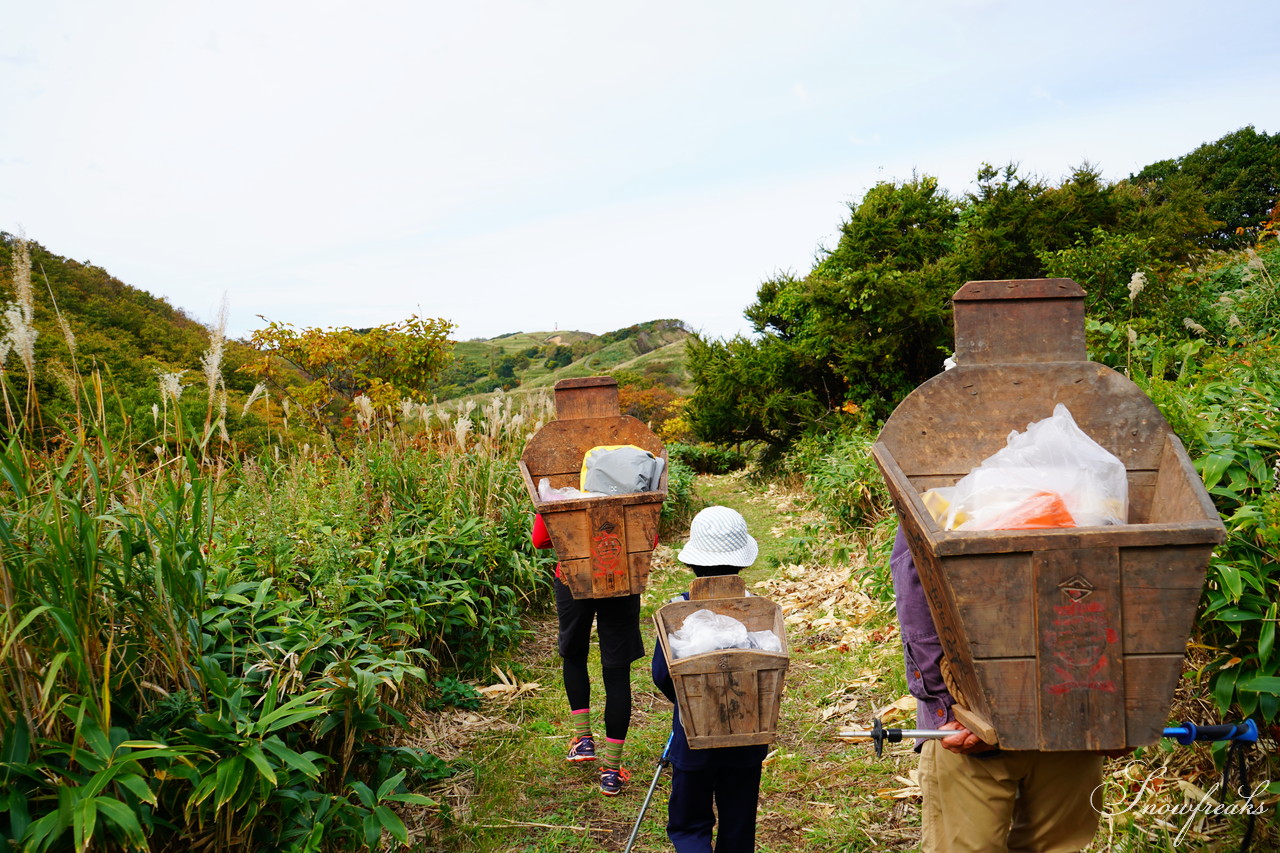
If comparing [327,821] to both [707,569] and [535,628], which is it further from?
[535,628]

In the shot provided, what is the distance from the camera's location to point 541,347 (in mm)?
59938

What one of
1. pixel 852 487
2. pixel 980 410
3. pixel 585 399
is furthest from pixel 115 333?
pixel 980 410

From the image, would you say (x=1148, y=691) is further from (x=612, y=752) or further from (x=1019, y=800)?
(x=612, y=752)

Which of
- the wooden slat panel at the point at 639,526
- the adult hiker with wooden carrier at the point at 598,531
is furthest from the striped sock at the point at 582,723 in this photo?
the wooden slat panel at the point at 639,526

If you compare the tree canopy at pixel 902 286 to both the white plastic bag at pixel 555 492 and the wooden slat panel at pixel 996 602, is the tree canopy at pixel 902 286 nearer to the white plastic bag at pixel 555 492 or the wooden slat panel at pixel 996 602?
the white plastic bag at pixel 555 492

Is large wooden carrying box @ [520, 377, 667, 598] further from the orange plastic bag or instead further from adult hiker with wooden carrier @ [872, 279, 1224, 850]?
the orange plastic bag

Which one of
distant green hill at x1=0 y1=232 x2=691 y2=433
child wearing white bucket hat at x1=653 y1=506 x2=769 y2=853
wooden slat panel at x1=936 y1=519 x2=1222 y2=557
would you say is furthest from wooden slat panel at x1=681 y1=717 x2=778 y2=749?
distant green hill at x1=0 y1=232 x2=691 y2=433

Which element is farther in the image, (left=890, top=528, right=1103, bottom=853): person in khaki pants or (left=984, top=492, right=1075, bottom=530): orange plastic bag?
(left=890, top=528, right=1103, bottom=853): person in khaki pants

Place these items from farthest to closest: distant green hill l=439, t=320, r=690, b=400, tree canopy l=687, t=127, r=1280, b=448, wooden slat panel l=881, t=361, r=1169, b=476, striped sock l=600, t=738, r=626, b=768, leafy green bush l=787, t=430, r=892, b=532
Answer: distant green hill l=439, t=320, r=690, b=400 < tree canopy l=687, t=127, r=1280, b=448 < leafy green bush l=787, t=430, r=892, b=532 < striped sock l=600, t=738, r=626, b=768 < wooden slat panel l=881, t=361, r=1169, b=476

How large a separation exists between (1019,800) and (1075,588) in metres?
0.85

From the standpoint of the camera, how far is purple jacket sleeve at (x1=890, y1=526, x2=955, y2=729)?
2.18 m

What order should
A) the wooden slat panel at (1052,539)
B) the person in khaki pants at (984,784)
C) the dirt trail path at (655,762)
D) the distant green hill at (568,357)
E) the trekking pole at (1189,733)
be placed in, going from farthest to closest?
1. the distant green hill at (568,357)
2. the dirt trail path at (655,762)
3. the person in khaki pants at (984,784)
4. the trekking pole at (1189,733)
5. the wooden slat panel at (1052,539)

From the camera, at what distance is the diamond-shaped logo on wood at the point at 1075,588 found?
1750 millimetres

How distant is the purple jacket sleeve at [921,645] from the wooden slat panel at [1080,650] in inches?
14.3
